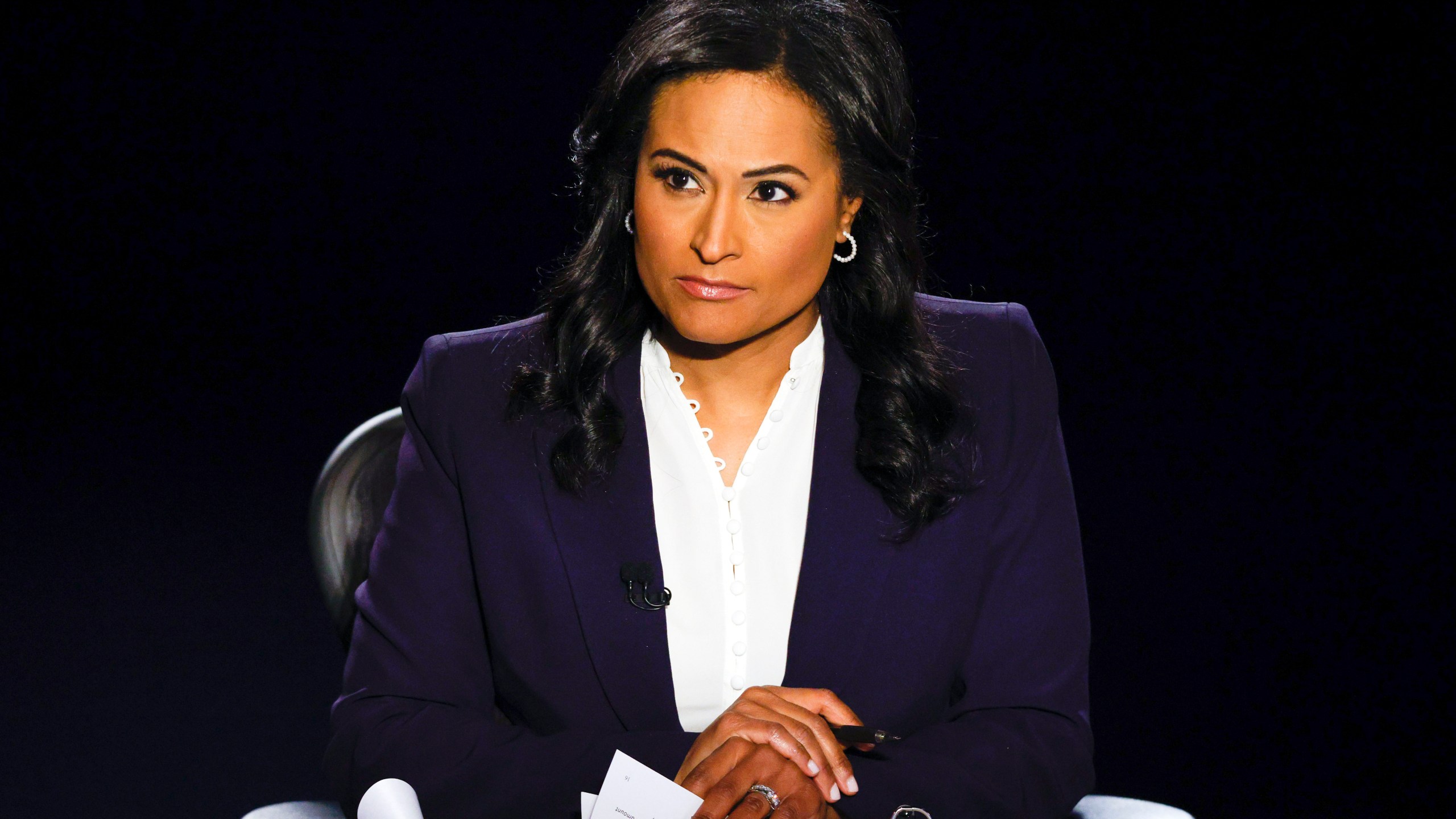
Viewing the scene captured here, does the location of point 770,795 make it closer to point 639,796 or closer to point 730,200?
point 639,796

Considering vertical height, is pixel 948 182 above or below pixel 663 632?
above

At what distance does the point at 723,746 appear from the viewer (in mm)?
1583

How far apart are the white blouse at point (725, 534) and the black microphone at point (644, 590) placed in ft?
0.18

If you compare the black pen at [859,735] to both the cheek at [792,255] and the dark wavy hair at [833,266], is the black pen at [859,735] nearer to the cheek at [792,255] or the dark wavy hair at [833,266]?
the dark wavy hair at [833,266]

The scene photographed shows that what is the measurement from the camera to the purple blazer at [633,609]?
1771mm

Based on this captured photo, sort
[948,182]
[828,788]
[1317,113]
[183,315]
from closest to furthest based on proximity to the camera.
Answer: [828,788]
[1317,113]
[948,182]
[183,315]

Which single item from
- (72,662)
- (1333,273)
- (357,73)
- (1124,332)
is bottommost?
(72,662)

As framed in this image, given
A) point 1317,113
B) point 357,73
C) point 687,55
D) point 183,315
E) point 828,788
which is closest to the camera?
point 828,788

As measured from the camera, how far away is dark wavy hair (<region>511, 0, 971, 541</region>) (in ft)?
5.67

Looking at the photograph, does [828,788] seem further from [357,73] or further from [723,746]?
[357,73]

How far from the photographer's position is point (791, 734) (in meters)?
1.58

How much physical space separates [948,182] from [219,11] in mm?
2051

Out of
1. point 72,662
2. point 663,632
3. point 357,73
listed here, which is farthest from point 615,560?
point 72,662

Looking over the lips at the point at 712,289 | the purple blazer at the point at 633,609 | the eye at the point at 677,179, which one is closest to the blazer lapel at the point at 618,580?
the purple blazer at the point at 633,609
